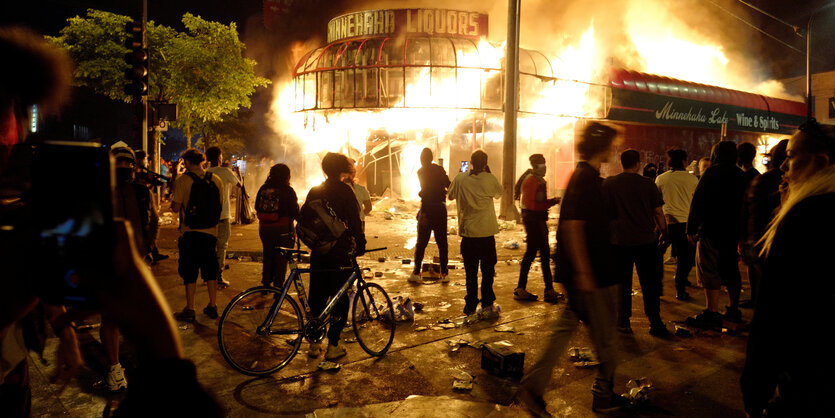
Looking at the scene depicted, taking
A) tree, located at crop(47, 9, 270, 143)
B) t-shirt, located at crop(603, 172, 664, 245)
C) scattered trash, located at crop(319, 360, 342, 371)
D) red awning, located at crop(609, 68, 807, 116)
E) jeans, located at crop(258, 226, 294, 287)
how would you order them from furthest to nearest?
red awning, located at crop(609, 68, 807, 116) → tree, located at crop(47, 9, 270, 143) → jeans, located at crop(258, 226, 294, 287) → t-shirt, located at crop(603, 172, 664, 245) → scattered trash, located at crop(319, 360, 342, 371)

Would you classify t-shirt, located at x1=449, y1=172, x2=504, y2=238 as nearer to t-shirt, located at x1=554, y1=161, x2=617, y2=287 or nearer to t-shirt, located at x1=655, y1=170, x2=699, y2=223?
t-shirt, located at x1=554, y1=161, x2=617, y2=287

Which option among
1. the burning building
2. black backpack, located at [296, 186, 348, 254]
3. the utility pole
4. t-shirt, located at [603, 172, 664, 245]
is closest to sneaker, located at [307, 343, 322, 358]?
black backpack, located at [296, 186, 348, 254]

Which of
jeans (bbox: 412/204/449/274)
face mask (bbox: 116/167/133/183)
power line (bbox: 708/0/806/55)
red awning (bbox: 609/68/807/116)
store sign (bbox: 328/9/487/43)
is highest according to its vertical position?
power line (bbox: 708/0/806/55)

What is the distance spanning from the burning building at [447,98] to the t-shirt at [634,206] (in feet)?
46.1

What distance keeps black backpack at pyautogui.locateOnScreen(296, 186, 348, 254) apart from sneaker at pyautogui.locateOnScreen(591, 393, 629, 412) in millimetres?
2596

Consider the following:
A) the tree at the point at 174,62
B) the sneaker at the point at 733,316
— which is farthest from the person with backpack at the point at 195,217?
the tree at the point at 174,62

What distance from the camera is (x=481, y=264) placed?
6656mm

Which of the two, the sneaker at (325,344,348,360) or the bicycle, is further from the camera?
the sneaker at (325,344,348,360)

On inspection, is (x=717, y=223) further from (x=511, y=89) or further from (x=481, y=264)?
(x=511, y=89)

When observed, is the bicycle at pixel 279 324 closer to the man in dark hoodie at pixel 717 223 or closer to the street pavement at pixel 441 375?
the street pavement at pixel 441 375

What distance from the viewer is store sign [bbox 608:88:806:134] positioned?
2383 cm

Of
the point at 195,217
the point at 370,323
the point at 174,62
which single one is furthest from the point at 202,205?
the point at 174,62

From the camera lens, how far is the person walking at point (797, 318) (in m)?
1.78

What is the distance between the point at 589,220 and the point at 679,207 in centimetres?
455
